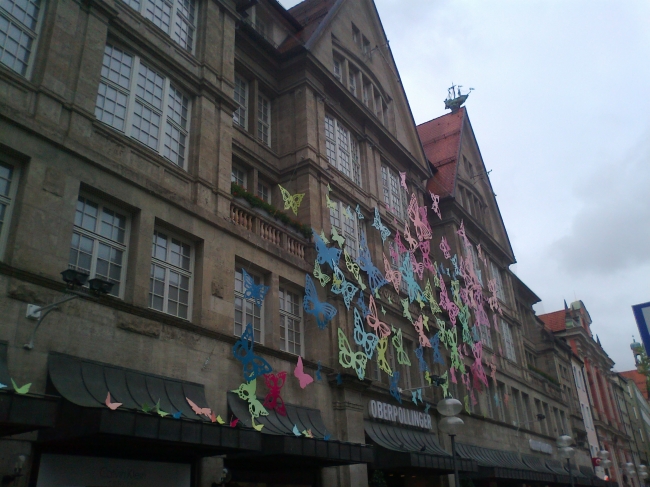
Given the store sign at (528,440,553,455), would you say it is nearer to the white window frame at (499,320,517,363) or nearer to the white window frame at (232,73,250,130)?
the white window frame at (499,320,517,363)

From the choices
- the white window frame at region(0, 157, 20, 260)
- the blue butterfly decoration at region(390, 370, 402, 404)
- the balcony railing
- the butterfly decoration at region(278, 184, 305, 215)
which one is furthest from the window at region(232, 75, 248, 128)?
the blue butterfly decoration at region(390, 370, 402, 404)

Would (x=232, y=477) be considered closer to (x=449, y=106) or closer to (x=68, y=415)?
(x=68, y=415)

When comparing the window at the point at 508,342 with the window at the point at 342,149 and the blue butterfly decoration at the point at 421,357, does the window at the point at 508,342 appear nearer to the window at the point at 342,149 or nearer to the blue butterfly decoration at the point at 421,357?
the blue butterfly decoration at the point at 421,357

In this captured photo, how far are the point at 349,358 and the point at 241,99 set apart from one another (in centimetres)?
1012

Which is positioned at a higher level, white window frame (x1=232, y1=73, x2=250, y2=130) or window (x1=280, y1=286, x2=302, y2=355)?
white window frame (x1=232, y1=73, x2=250, y2=130)

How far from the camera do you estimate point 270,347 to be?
16.9 metres

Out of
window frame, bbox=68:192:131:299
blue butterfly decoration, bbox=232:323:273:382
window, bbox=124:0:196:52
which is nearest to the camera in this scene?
window frame, bbox=68:192:131:299

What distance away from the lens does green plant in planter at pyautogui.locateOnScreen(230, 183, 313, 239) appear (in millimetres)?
17797

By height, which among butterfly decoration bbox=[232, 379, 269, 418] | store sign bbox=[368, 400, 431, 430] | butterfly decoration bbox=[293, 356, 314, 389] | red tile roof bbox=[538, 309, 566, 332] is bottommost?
butterfly decoration bbox=[232, 379, 269, 418]

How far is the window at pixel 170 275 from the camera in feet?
47.0

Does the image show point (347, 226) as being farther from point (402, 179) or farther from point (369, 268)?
point (402, 179)

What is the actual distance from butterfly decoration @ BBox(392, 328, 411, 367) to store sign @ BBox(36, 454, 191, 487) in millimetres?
11571

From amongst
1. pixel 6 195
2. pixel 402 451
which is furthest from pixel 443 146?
pixel 6 195

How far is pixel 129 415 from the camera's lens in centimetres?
1028
